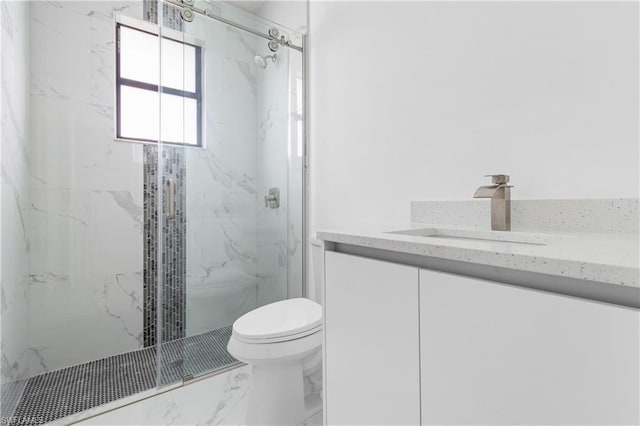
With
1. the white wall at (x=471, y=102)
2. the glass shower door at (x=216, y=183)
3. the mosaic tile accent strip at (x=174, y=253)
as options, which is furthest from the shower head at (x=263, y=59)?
the mosaic tile accent strip at (x=174, y=253)

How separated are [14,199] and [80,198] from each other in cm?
38

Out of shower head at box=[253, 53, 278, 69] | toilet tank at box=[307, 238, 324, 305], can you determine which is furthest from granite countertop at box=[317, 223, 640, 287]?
shower head at box=[253, 53, 278, 69]

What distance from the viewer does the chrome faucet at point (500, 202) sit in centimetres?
94

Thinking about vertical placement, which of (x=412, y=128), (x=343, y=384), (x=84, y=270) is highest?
(x=412, y=128)

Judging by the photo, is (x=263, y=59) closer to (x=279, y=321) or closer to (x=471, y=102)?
(x=471, y=102)

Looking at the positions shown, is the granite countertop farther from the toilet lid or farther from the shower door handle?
the shower door handle

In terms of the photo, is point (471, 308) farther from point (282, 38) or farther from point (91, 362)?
point (91, 362)

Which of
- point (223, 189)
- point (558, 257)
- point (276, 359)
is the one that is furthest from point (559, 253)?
point (223, 189)

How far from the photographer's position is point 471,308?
0.57 metres

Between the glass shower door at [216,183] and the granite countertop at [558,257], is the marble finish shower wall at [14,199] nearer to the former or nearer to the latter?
the glass shower door at [216,183]

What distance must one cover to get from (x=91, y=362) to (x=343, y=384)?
181 cm

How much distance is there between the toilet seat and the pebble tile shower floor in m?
0.55

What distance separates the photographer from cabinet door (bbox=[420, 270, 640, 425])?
43 centimetres

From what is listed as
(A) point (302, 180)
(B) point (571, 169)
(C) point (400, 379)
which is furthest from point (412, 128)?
(C) point (400, 379)
